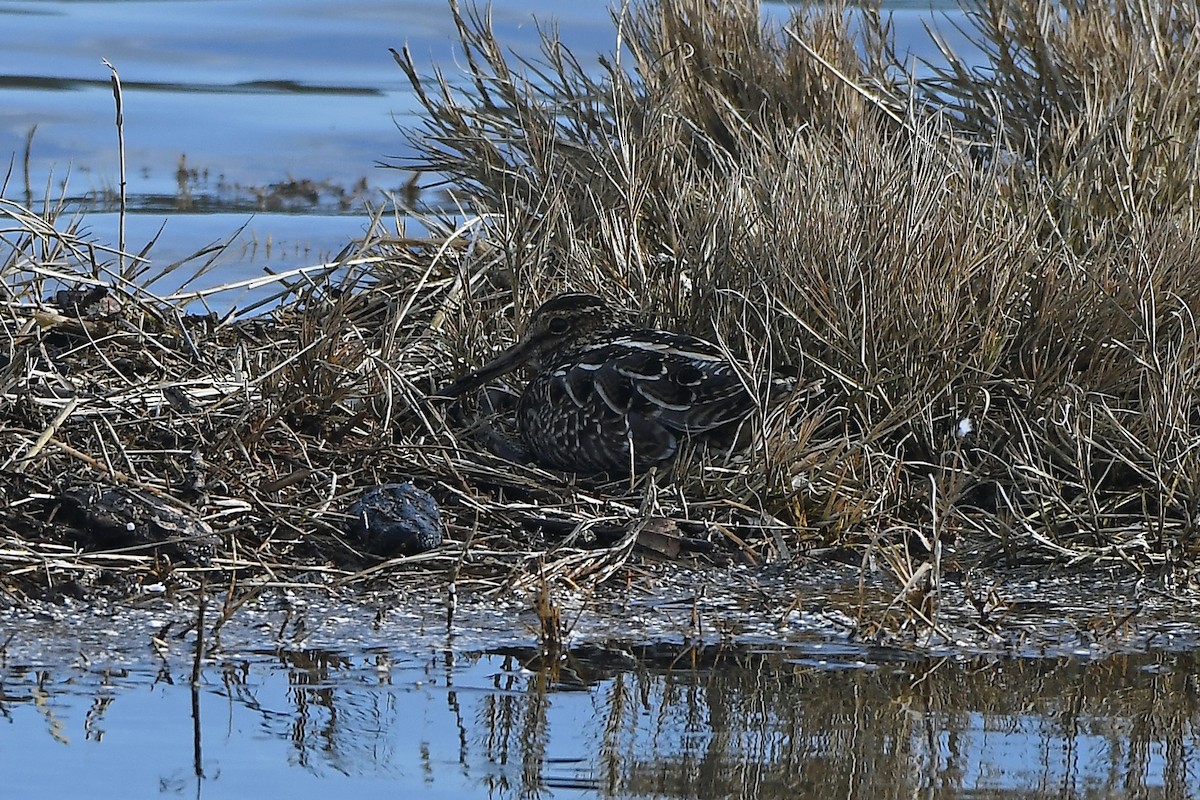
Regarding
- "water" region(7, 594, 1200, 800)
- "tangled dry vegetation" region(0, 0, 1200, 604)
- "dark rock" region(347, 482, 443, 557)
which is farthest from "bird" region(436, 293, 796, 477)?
"water" region(7, 594, 1200, 800)

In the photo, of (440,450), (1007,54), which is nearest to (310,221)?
(1007,54)

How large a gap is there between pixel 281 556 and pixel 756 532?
1.20 m

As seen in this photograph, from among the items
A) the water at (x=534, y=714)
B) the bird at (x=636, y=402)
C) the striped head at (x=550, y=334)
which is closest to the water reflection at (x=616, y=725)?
the water at (x=534, y=714)

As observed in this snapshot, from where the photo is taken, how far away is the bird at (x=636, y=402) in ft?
17.1

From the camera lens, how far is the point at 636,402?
522 centimetres

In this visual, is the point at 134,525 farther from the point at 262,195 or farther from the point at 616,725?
the point at 262,195

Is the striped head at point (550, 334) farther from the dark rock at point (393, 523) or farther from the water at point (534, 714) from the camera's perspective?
the water at point (534, 714)

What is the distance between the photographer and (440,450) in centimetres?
533

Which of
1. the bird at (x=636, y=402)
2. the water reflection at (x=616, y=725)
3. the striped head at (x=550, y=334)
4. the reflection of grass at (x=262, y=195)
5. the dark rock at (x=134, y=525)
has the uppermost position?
the reflection of grass at (x=262, y=195)

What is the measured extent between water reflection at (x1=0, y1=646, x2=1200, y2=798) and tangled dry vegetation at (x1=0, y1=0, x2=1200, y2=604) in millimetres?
538

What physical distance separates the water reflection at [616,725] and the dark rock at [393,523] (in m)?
0.61

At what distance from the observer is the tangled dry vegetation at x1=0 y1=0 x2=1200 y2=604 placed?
490cm

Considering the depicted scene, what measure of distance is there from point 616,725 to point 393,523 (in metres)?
1.19

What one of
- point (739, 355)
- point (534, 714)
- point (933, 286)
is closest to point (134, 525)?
point (534, 714)
